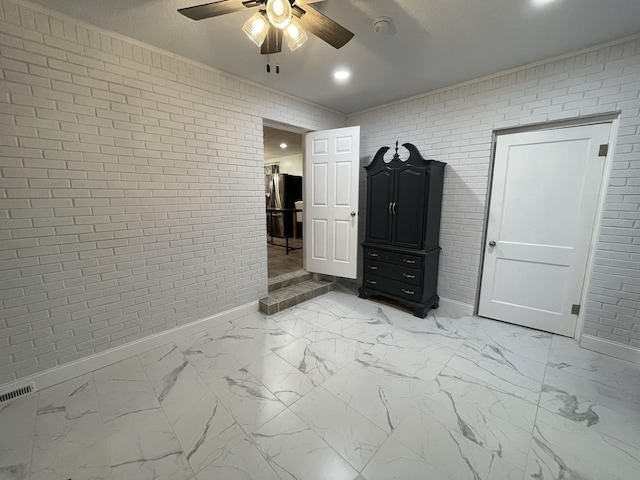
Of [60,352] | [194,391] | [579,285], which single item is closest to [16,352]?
[60,352]

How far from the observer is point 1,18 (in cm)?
154

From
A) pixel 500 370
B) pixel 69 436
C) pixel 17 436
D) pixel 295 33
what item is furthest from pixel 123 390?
pixel 500 370

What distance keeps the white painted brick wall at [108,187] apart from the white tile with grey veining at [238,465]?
142cm

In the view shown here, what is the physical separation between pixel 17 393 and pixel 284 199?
16.5 feet

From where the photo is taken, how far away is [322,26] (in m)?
1.44

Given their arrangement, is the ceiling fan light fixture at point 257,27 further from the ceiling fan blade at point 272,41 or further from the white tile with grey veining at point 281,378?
the white tile with grey veining at point 281,378

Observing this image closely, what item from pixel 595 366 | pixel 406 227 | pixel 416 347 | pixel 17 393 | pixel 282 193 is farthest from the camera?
pixel 282 193

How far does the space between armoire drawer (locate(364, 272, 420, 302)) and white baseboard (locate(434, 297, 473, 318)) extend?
0.41m

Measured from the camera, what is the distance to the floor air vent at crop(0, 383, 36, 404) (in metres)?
1.69

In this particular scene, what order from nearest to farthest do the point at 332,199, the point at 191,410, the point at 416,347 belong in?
the point at 191,410, the point at 416,347, the point at 332,199

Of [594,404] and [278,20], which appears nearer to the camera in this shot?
[278,20]

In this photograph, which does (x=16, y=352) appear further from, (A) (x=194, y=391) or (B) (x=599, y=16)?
(B) (x=599, y=16)

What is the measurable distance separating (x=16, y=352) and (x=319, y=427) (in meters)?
2.11

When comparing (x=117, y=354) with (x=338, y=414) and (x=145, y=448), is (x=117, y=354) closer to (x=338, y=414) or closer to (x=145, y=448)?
(x=145, y=448)
